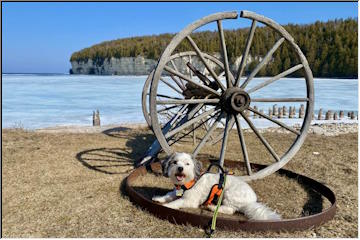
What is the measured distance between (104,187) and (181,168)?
179 centimetres

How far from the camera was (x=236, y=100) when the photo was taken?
4438 mm

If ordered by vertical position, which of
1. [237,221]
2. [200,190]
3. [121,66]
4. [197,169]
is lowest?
[237,221]

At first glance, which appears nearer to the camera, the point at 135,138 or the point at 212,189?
the point at 212,189

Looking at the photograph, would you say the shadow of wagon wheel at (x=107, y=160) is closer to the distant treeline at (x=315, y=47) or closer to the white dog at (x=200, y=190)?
the white dog at (x=200, y=190)

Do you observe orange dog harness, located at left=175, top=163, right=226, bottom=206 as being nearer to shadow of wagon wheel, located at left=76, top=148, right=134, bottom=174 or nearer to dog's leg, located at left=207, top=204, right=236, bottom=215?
dog's leg, located at left=207, top=204, right=236, bottom=215

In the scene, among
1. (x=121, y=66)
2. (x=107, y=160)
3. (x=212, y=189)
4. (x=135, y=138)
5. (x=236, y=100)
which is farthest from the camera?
(x=121, y=66)

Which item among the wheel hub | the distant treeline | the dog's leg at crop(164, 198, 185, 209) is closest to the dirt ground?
the dog's leg at crop(164, 198, 185, 209)

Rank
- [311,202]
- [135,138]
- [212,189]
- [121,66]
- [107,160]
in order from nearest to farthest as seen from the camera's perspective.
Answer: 1. [212,189]
2. [311,202]
3. [107,160]
4. [135,138]
5. [121,66]

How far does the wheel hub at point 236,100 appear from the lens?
14.5 feet

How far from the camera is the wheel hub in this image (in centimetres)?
443

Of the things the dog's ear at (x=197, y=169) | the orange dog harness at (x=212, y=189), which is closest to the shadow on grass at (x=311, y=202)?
the orange dog harness at (x=212, y=189)

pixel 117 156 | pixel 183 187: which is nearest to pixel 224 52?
pixel 183 187

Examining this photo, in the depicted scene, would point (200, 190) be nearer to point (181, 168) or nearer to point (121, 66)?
point (181, 168)

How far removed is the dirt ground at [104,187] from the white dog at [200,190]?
1.23ft
